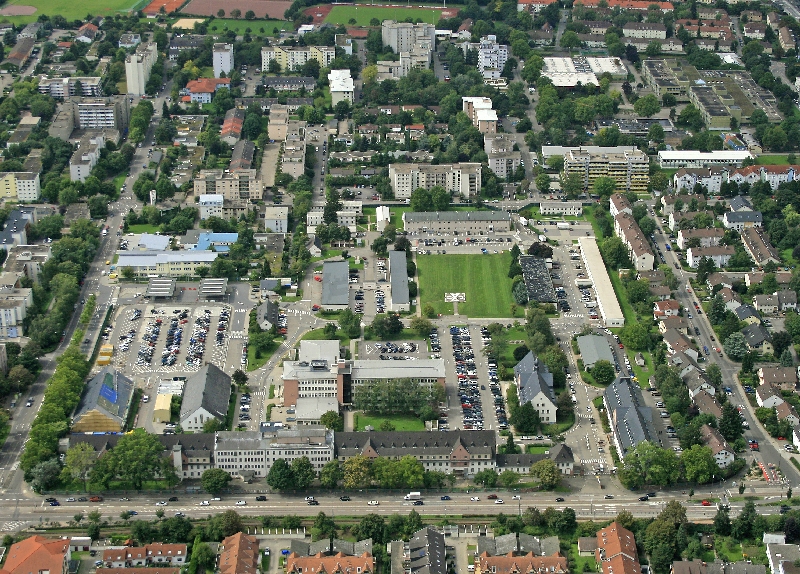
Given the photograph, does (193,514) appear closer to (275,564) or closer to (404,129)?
(275,564)

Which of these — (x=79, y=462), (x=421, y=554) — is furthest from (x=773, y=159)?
(x=79, y=462)

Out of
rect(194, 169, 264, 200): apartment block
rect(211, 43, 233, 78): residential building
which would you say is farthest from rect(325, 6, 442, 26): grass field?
rect(194, 169, 264, 200): apartment block

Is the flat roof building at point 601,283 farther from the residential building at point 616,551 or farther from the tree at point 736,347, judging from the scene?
the residential building at point 616,551

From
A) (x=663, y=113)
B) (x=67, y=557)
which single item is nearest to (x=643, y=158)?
(x=663, y=113)

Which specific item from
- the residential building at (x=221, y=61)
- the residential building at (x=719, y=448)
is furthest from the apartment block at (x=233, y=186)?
the residential building at (x=719, y=448)

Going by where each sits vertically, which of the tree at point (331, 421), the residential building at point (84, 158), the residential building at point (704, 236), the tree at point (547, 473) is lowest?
the residential building at point (84, 158)

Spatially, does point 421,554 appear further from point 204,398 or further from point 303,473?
point 204,398
